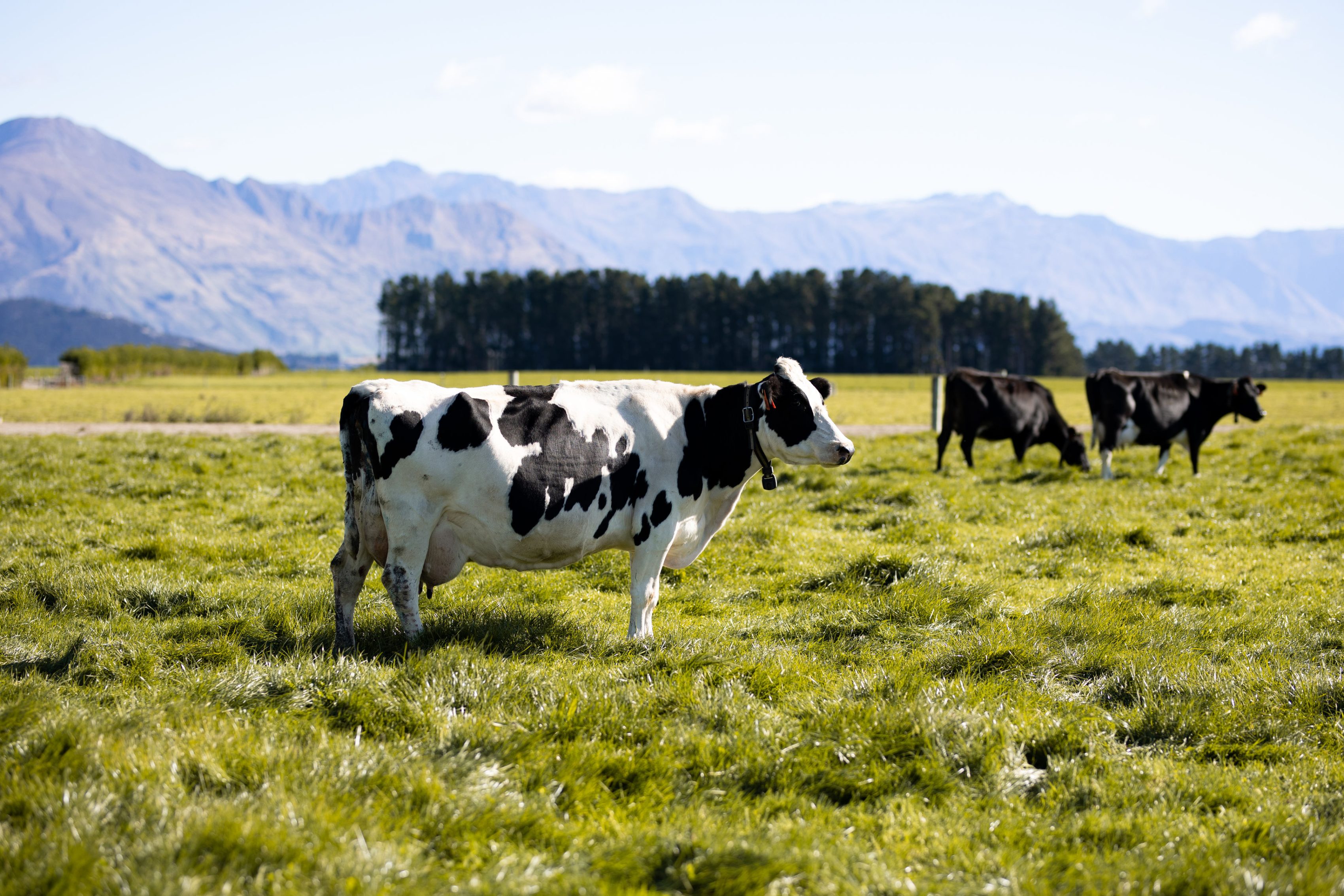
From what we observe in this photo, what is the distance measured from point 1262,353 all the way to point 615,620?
533ft

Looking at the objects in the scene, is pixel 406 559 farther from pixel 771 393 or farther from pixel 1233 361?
pixel 1233 361

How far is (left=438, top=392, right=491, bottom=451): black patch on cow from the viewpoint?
5.85 meters

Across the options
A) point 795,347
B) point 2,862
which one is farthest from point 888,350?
point 2,862

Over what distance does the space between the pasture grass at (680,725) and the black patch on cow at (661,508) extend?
0.79 m

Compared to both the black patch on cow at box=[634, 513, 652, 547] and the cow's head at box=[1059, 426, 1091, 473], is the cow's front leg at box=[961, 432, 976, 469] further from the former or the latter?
the black patch on cow at box=[634, 513, 652, 547]

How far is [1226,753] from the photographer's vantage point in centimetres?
466

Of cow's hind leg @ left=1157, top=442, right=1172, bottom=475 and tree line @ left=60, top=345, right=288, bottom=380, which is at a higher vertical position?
tree line @ left=60, top=345, right=288, bottom=380

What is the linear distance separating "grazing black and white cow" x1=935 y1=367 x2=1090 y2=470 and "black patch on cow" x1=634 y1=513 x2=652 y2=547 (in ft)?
37.0

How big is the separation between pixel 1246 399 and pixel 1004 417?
5.43 m

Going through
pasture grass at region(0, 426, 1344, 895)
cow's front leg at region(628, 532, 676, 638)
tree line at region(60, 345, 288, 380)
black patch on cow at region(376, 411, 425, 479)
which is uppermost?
tree line at region(60, 345, 288, 380)

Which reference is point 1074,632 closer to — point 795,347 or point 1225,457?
point 1225,457

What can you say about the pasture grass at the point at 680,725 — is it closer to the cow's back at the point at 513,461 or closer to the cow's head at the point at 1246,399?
the cow's back at the point at 513,461

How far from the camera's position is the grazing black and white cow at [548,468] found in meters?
5.84

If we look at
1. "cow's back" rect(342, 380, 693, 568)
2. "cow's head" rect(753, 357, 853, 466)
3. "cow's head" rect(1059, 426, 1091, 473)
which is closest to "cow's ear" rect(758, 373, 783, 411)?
"cow's head" rect(753, 357, 853, 466)
